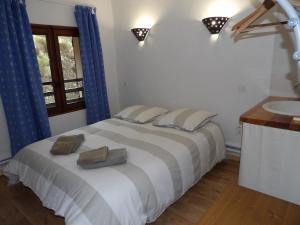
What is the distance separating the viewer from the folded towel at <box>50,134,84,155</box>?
7.02ft

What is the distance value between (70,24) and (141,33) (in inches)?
45.2

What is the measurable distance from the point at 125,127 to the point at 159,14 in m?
1.78

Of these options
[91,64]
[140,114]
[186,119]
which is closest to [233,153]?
[186,119]

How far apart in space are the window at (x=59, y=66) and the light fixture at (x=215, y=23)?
2.13 metres

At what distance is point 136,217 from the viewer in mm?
1623

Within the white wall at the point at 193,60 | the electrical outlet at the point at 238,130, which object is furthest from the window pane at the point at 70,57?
the electrical outlet at the point at 238,130

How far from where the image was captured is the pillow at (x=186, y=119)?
103 inches

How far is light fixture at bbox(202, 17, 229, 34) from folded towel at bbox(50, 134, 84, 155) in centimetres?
208

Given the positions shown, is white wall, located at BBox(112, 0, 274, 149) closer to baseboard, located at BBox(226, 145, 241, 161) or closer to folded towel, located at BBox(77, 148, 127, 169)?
baseboard, located at BBox(226, 145, 241, 161)

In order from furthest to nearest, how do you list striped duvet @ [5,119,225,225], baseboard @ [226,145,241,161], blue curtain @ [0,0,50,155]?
baseboard @ [226,145,241,161], blue curtain @ [0,0,50,155], striped duvet @ [5,119,225,225]

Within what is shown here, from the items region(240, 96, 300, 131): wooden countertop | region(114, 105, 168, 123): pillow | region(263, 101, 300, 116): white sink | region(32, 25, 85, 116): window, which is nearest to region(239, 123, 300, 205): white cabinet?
region(240, 96, 300, 131): wooden countertop

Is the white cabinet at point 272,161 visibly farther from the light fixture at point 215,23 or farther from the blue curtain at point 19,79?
the blue curtain at point 19,79

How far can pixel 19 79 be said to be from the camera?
9.62 feet

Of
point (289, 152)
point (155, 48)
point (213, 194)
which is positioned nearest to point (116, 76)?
point (155, 48)
